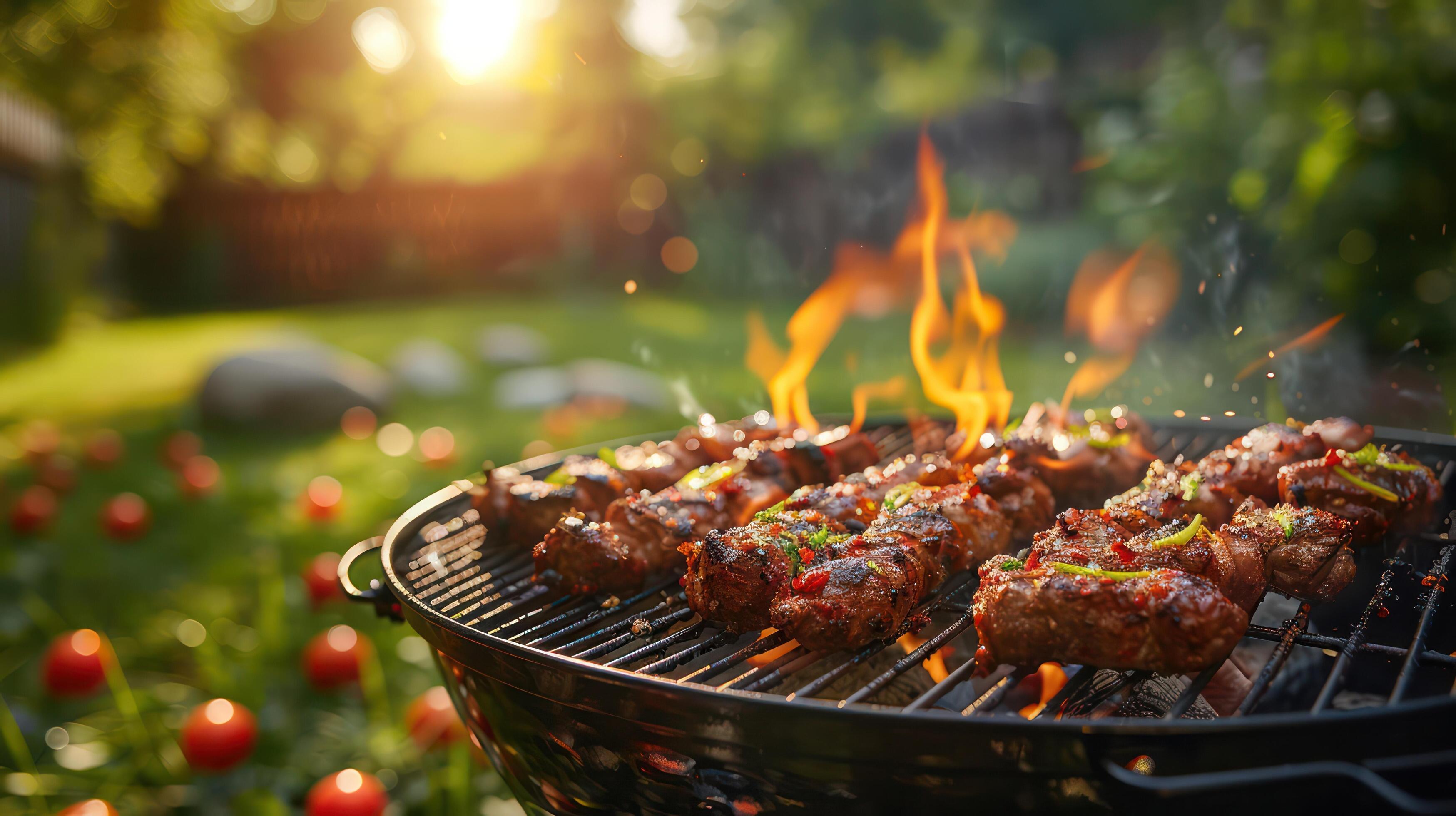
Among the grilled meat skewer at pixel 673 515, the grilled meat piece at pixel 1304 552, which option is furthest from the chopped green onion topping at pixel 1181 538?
the grilled meat skewer at pixel 673 515

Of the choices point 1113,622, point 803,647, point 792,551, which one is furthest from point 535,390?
point 1113,622

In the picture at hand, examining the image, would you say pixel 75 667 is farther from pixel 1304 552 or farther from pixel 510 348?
pixel 510 348

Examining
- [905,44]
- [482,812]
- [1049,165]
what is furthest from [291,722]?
[905,44]

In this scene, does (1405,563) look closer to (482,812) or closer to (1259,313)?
(482,812)

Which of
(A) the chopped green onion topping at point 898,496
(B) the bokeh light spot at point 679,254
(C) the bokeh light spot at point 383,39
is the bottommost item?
(A) the chopped green onion topping at point 898,496

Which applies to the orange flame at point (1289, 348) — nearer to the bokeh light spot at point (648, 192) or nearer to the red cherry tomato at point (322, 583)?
the red cherry tomato at point (322, 583)

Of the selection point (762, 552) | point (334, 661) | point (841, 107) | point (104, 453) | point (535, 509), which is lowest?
point (334, 661)
